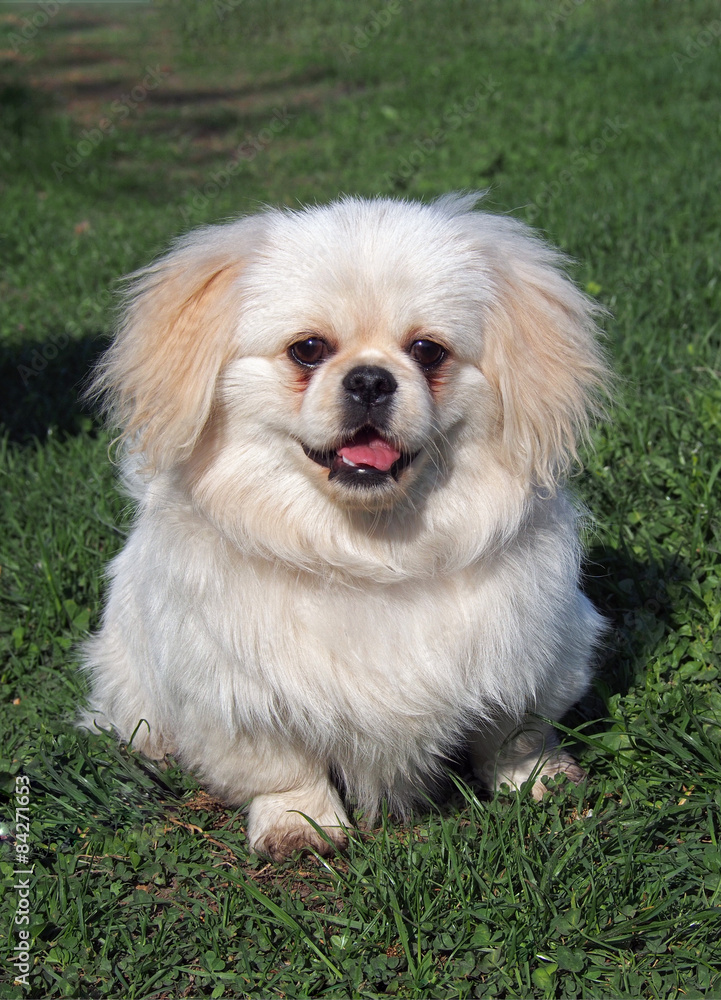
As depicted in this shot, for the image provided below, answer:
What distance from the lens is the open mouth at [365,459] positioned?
6.44ft

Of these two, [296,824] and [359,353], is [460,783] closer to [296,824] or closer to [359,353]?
Answer: [296,824]

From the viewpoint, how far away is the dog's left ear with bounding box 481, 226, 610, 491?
2.05m

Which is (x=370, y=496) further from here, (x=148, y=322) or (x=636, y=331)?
(x=636, y=331)

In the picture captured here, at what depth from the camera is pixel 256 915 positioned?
6.49ft

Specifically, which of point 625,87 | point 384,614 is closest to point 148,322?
point 384,614

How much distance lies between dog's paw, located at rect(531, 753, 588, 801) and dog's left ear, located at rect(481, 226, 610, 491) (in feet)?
2.38

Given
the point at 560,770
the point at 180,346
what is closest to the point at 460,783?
the point at 560,770

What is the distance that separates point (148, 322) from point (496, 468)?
84 centimetres

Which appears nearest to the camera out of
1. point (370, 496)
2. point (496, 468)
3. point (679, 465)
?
point (370, 496)

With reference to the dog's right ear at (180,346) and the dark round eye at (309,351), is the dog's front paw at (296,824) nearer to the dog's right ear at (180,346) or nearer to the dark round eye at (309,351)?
the dog's right ear at (180,346)

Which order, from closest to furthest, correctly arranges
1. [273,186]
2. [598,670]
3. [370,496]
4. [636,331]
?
[370,496] < [598,670] < [636,331] < [273,186]

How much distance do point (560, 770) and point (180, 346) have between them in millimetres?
1362

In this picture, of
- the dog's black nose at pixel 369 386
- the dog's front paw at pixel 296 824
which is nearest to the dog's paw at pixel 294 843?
the dog's front paw at pixel 296 824

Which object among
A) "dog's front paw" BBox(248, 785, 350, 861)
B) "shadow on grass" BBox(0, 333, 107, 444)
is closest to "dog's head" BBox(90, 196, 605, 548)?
"dog's front paw" BBox(248, 785, 350, 861)
